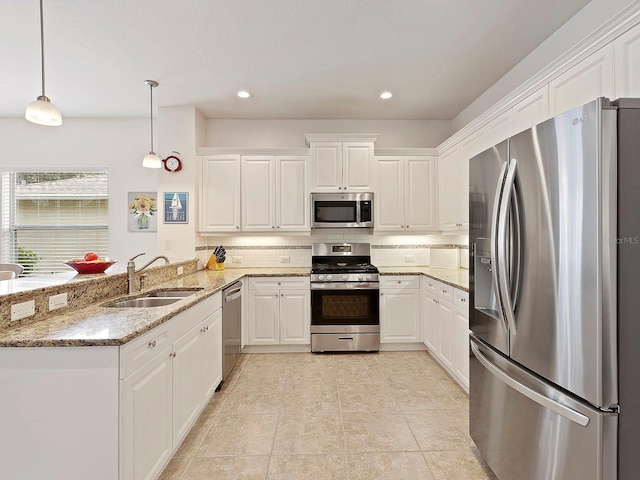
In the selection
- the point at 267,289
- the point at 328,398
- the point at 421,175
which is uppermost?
the point at 421,175

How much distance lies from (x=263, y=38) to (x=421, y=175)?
237 cm

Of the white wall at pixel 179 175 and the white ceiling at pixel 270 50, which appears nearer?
the white ceiling at pixel 270 50

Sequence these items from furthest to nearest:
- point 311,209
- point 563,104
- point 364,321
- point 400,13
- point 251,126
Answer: point 251,126
point 311,209
point 364,321
point 400,13
point 563,104

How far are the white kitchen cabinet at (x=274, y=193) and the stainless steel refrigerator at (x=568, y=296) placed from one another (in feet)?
8.49

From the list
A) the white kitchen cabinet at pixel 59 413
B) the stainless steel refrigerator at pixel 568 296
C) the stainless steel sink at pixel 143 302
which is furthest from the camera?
the stainless steel sink at pixel 143 302

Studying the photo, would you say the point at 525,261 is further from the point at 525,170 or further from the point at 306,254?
the point at 306,254

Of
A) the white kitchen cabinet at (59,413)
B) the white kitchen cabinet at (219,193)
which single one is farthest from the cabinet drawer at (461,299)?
the white kitchen cabinet at (219,193)

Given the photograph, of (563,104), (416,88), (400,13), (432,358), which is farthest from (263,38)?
(432,358)

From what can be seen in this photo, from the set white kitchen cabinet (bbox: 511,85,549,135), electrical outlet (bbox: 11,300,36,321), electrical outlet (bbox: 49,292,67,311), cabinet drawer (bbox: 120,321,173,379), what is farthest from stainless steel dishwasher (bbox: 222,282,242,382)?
white kitchen cabinet (bbox: 511,85,549,135)

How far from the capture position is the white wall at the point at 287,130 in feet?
13.6

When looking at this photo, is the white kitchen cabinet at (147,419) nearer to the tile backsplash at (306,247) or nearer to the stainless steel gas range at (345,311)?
the stainless steel gas range at (345,311)

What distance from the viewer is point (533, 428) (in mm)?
1317

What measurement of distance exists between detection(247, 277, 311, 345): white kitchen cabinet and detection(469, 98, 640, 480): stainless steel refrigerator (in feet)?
7.42

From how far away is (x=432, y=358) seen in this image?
135 inches
